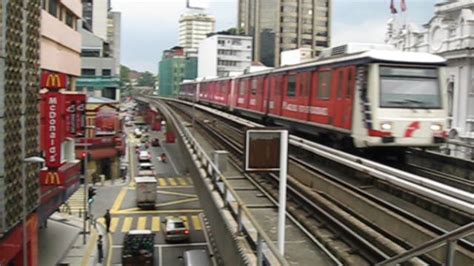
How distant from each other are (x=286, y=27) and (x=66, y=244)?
330 feet

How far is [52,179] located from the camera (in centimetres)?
2045

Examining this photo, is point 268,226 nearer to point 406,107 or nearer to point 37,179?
point 406,107

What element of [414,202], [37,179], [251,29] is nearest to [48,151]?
[37,179]

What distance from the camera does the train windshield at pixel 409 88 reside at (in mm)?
14633

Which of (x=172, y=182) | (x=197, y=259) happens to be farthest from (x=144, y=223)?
(x=172, y=182)

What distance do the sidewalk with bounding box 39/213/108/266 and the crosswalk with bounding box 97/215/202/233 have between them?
1096 millimetres

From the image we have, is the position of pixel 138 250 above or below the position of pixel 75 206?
above

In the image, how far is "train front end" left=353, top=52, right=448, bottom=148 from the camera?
14.5m

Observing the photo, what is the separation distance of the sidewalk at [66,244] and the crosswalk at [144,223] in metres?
1.10

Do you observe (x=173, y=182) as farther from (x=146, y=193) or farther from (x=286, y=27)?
(x=286, y=27)

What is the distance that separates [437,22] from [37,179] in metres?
26.3

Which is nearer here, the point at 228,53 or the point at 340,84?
the point at 340,84

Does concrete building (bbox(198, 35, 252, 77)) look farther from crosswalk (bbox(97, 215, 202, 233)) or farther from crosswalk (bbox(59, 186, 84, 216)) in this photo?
crosswalk (bbox(97, 215, 202, 233))

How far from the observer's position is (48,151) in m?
20.2
